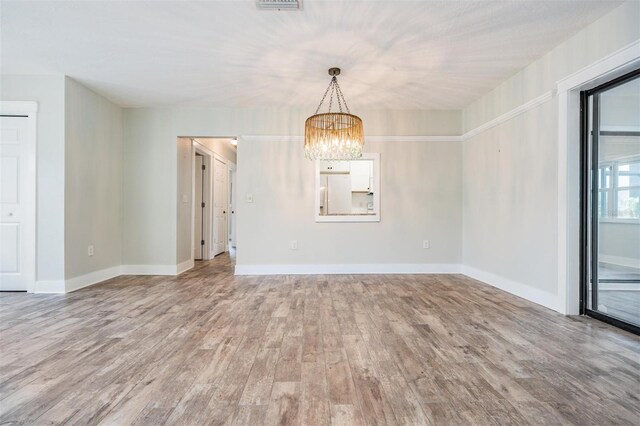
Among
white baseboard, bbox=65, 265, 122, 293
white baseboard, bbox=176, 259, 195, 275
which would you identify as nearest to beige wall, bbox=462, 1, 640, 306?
white baseboard, bbox=176, 259, 195, 275

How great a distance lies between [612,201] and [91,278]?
5574 millimetres

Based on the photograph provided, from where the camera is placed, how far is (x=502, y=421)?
53.6 inches

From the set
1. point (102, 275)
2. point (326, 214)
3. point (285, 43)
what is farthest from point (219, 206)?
point (285, 43)

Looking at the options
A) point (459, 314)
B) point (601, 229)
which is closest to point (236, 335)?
point (459, 314)

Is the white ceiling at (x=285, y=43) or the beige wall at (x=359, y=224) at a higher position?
the white ceiling at (x=285, y=43)

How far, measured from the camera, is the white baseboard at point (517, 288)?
9.94 feet

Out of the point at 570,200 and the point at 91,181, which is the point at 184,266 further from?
the point at 570,200

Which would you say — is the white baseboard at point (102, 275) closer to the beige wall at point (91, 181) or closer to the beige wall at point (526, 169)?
the beige wall at point (91, 181)

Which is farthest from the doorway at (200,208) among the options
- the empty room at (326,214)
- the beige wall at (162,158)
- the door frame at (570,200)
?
the door frame at (570,200)

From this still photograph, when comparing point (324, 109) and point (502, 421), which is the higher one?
point (324, 109)

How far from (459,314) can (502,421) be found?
156cm

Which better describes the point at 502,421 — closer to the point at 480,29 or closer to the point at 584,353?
the point at 584,353

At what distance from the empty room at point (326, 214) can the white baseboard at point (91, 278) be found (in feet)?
0.11

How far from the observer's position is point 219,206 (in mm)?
7051
